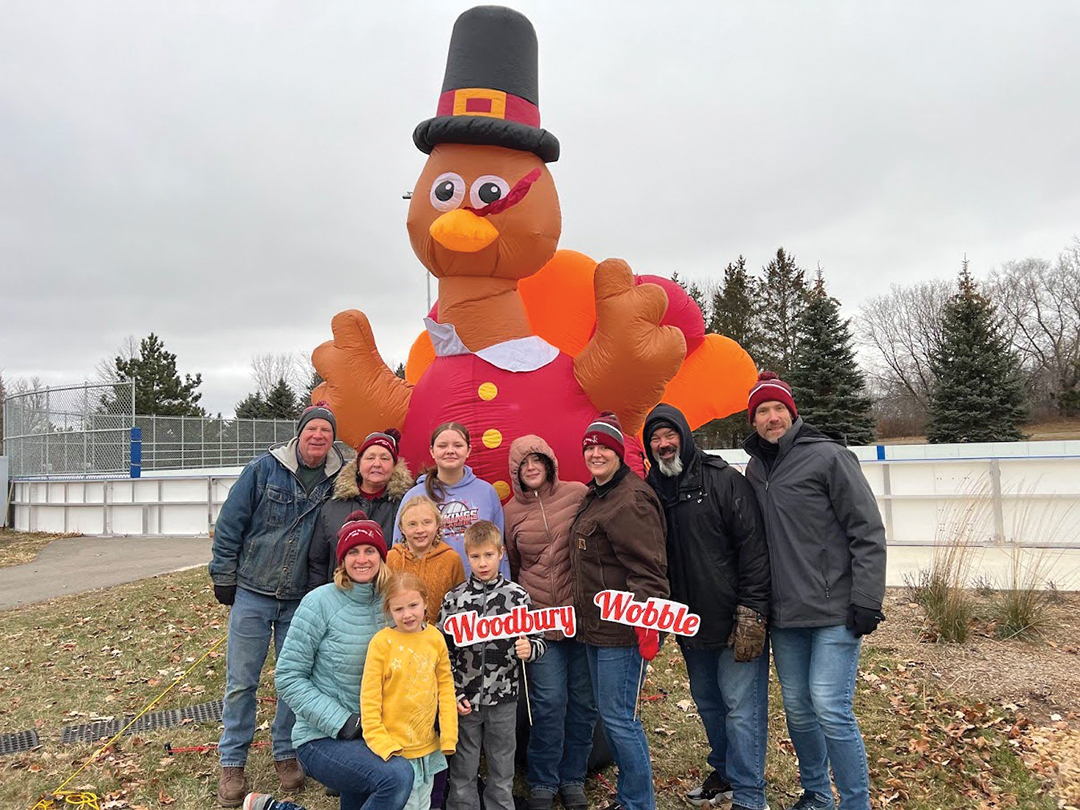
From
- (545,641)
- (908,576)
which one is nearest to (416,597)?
(545,641)

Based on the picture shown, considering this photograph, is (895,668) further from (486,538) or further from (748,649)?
(486,538)

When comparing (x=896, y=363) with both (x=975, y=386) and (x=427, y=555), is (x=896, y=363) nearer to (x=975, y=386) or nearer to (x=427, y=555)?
(x=975, y=386)

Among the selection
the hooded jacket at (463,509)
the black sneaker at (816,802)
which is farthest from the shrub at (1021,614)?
the hooded jacket at (463,509)

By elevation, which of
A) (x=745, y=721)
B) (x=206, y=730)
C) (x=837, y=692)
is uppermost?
(x=837, y=692)

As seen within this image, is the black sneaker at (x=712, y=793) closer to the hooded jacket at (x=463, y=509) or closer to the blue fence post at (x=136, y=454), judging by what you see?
the hooded jacket at (x=463, y=509)

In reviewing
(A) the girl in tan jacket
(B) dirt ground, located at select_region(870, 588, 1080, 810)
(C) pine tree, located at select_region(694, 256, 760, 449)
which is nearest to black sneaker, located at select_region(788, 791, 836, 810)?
(B) dirt ground, located at select_region(870, 588, 1080, 810)

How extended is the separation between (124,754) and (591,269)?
14.6ft

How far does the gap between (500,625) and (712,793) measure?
166 centimetres

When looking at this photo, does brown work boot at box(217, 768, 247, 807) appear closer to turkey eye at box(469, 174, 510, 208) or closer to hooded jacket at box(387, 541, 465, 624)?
hooded jacket at box(387, 541, 465, 624)

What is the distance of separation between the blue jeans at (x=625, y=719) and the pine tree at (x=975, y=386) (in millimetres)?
25551

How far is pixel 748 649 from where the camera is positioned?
3123 millimetres

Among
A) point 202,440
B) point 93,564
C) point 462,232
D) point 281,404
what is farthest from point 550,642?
Result: point 281,404

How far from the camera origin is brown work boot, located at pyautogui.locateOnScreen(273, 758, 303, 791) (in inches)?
150

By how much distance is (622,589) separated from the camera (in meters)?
3.14
